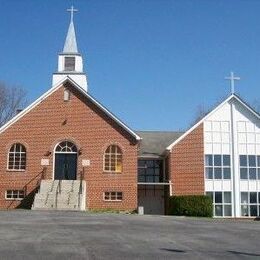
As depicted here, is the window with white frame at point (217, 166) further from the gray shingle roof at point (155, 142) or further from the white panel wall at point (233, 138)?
the gray shingle roof at point (155, 142)

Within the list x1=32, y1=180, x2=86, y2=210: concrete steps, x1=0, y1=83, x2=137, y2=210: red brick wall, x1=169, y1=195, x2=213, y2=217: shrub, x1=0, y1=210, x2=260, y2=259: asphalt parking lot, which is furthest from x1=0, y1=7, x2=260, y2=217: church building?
x1=0, y1=210, x2=260, y2=259: asphalt parking lot

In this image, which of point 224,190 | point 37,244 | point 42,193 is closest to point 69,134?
point 42,193

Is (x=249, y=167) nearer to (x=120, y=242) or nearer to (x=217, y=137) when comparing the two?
(x=217, y=137)

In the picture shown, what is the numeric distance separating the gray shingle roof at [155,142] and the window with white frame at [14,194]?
9.45m

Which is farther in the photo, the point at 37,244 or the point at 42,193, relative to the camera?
the point at 42,193

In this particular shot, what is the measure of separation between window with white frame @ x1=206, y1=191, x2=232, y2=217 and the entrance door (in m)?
9.54

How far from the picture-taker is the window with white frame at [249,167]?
37.3 m

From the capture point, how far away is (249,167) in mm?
37500

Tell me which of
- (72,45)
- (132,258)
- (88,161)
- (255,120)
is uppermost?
(72,45)

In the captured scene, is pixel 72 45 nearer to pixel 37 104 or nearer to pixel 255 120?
pixel 37 104

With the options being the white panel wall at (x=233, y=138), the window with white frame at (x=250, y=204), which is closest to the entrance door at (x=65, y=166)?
the white panel wall at (x=233, y=138)

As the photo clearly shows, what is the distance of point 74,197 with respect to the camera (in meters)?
33.2

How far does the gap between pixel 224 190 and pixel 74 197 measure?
426 inches

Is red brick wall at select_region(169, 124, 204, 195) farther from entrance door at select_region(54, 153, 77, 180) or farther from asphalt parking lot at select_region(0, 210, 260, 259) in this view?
asphalt parking lot at select_region(0, 210, 260, 259)
